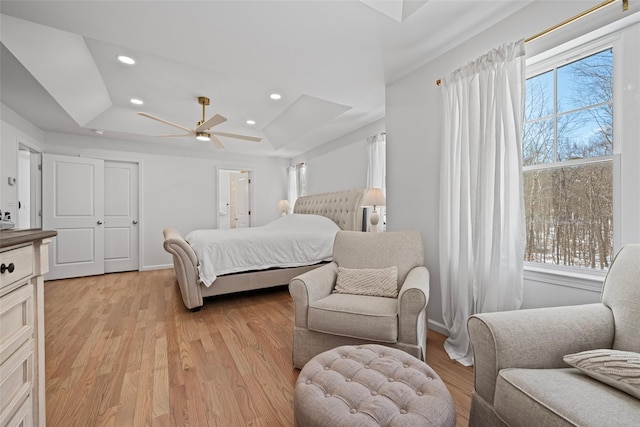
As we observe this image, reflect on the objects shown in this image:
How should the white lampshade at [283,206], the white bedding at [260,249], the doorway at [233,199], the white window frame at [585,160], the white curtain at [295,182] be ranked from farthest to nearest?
the doorway at [233,199]
the white curtain at [295,182]
the white lampshade at [283,206]
the white bedding at [260,249]
the white window frame at [585,160]

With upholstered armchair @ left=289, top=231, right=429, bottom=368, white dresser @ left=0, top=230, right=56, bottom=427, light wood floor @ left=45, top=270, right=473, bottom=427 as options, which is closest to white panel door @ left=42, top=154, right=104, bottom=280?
light wood floor @ left=45, top=270, right=473, bottom=427

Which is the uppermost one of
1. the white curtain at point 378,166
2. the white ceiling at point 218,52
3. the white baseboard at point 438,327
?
the white ceiling at point 218,52

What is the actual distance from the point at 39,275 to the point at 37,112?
12.2ft

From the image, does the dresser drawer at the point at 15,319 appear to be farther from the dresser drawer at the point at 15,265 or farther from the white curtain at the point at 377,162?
the white curtain at the point at 377,162

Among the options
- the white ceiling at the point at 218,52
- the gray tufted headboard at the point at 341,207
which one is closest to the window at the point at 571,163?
the white ceiling at the point at 218,52

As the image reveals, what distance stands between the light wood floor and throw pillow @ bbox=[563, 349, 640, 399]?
0.68 metres

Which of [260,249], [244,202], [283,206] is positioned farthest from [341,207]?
[244,202]

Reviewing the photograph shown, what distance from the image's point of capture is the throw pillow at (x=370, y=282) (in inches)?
77.4

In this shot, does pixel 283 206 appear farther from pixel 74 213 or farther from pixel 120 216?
pixel 74 213

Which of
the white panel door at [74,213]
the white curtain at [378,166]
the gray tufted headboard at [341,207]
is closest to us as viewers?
the white curtain at [378,166]

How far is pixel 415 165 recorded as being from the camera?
2.58 m

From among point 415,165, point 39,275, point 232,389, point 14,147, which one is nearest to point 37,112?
point 14,147

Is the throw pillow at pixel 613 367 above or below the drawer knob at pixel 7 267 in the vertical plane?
below

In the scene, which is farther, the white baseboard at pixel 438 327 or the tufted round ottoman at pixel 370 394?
the white baseboard at pixel 438 327
